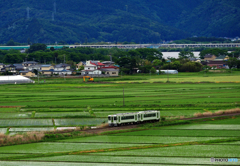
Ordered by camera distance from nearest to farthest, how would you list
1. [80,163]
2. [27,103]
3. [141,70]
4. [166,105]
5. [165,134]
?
[80,163] → [165,134] → [166,105] → [27,103] → [141,70]

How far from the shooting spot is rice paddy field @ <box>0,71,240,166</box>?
60.5 ft

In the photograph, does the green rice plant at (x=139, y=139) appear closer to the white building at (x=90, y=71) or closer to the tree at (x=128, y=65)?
the white building at (x=90, y=71)

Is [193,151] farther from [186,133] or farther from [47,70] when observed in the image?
[47,70]

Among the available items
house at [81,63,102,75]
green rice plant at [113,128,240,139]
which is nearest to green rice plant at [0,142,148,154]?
green rice plant at [113,128,240,139]

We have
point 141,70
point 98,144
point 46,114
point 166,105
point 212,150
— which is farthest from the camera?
point 141,70

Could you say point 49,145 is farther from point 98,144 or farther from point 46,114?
point 46,114

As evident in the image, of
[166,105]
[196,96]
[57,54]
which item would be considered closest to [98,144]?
[166,105]

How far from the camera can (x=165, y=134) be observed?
75.6 ft

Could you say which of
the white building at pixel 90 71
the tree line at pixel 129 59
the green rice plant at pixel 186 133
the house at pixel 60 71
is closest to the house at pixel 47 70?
the house at pixel 60 71

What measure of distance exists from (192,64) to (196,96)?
42.9 metres

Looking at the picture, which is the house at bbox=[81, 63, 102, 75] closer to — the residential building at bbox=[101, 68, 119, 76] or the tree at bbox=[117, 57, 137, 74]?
the residential building at bbox=[101, 68, 119, 76]

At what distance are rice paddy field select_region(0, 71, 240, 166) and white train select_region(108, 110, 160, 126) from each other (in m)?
1.02

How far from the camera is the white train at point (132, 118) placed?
24.9 meters

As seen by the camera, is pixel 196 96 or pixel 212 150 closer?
pixel 212 150
